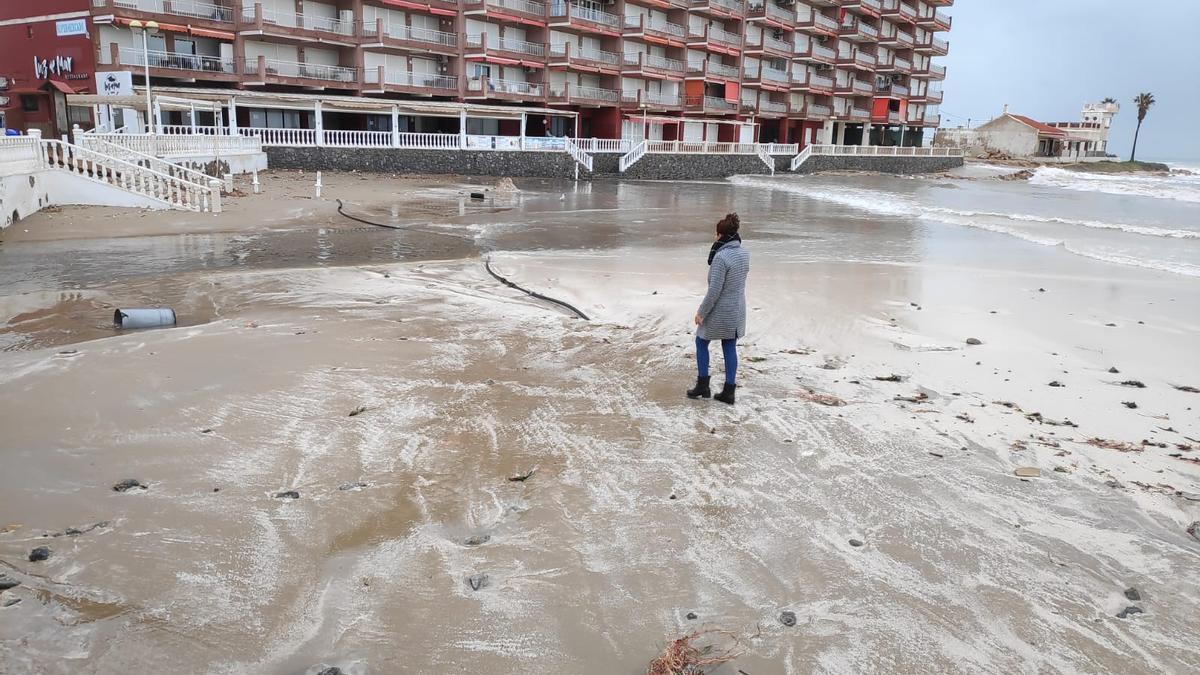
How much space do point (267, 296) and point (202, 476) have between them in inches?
224

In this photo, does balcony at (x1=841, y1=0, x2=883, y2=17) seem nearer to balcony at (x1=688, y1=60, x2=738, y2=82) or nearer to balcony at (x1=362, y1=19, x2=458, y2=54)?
balcony at (x1=688, y1=60, x2=738, y2=82)

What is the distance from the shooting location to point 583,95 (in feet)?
180

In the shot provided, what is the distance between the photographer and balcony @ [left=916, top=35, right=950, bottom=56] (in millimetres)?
90062

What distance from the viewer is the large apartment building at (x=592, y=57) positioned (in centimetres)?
3888

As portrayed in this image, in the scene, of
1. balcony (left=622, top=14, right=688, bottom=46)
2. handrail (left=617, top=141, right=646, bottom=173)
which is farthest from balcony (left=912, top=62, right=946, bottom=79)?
handrail (left=617, top=141, right=646, bottom=173)

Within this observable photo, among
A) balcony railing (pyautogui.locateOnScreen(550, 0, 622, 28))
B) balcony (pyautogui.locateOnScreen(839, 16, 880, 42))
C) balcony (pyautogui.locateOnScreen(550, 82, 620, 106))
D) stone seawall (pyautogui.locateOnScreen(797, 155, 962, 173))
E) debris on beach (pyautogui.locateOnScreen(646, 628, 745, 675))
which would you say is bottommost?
debris on beach (pyautogui.locateOnScreen(646, 628, 745, 675))

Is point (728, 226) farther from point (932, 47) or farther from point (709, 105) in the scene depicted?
point (932, 47)

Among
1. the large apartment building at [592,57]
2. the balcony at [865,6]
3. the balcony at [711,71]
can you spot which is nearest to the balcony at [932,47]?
the large apartment building at [592,57]

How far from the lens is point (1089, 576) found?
163 inches

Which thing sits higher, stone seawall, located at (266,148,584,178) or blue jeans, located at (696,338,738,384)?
stone seawall, located at (266,148,584,178)

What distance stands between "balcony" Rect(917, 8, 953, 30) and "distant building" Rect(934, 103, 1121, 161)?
20719 millimetres

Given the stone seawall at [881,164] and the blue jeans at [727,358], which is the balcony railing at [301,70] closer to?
the stone seawall at [881,164]

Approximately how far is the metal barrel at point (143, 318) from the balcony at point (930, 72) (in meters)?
94.7

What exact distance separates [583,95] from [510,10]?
797 cm
